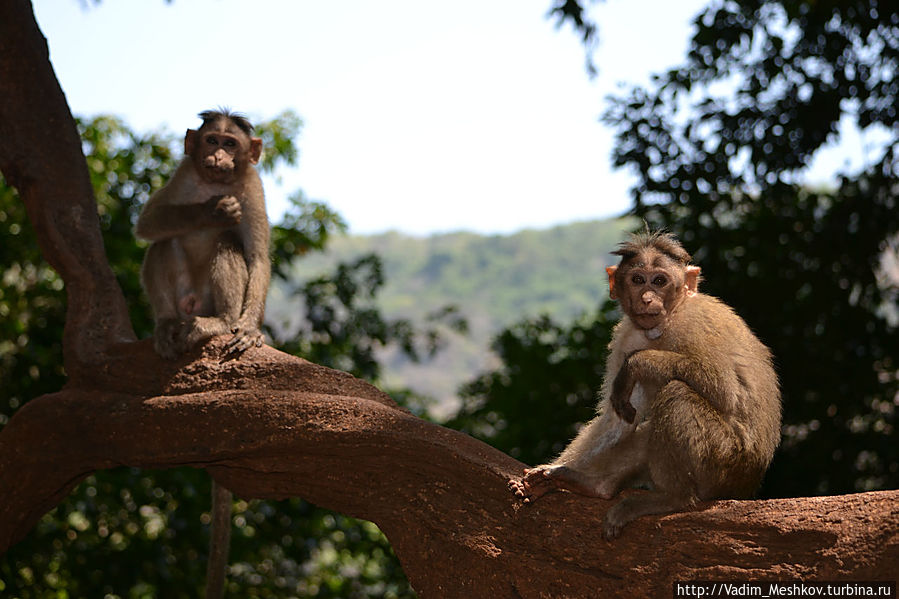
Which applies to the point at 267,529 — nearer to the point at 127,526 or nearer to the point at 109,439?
the point at 127,526

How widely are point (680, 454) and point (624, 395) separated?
0.35 meters

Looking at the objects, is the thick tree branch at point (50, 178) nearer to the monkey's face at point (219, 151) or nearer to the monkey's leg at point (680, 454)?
the monkey's face at point (219, 151)

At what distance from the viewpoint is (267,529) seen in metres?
7.71

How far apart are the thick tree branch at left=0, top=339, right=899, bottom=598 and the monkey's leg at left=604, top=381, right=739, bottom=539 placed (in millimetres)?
71

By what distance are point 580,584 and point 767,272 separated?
526cm

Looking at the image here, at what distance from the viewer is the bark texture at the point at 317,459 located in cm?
324

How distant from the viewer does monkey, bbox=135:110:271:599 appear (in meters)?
5.18

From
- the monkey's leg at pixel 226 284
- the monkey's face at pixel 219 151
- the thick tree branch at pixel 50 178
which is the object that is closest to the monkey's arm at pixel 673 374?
the monkey's leg at pixel 226 284

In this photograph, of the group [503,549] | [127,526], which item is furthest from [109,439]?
[127,526]

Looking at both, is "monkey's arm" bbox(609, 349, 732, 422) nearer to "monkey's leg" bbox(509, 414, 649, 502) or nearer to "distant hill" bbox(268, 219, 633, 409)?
"monkey's leg" bbox(509, 414, 649, 502)

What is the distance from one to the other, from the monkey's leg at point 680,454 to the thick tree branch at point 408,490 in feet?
0.23

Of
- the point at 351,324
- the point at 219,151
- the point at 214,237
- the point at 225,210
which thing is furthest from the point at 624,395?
the point at 351,324

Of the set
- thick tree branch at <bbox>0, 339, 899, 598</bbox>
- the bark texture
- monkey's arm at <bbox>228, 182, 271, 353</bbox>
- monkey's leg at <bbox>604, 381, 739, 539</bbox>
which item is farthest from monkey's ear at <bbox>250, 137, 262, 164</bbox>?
monkey's leg at <bbox>604, 381, 739, 539</bbox>

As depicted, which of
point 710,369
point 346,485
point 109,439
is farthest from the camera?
point 109,439
